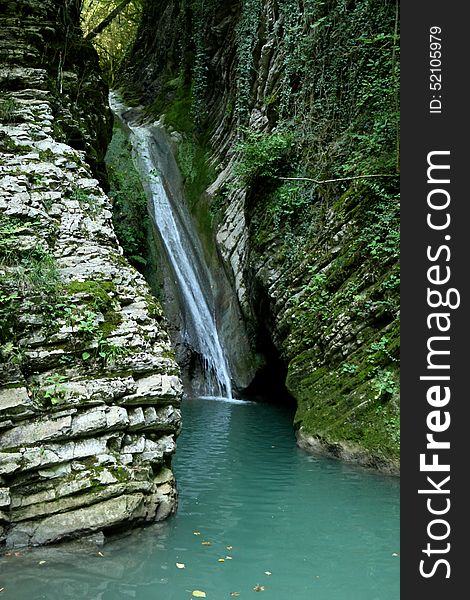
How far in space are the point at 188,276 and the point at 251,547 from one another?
35.0 ft

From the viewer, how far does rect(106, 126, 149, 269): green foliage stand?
1416 cm

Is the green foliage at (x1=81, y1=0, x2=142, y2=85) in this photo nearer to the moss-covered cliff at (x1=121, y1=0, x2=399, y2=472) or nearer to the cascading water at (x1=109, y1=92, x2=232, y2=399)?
the cascading water at (x1=109, y1=92, x2=232, y2=399)

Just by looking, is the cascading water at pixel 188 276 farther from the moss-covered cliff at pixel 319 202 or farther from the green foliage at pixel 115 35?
the green foliage at pixel 115 35

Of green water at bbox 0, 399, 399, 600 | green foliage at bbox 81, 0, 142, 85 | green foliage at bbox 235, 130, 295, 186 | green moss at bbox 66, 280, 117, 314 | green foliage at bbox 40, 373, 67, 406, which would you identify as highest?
green foliage at bbox 81, 0, 142, 85

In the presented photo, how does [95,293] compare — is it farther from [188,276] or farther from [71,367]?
[188,276]

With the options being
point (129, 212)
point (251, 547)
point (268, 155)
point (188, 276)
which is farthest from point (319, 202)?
point (251, 547)

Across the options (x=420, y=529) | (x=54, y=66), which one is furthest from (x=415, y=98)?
(x=54, y=66)

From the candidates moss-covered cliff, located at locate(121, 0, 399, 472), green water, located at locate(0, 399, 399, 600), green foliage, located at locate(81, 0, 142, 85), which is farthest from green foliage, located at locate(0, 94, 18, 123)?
green foliage, located at locate(81, 0, 142, 85)

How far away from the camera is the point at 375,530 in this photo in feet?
18.3

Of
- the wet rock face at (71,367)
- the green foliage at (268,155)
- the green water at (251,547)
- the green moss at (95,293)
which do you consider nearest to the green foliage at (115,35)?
the green foliage at (268,155)

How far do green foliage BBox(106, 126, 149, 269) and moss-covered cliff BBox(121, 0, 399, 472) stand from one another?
Result: 1872mm

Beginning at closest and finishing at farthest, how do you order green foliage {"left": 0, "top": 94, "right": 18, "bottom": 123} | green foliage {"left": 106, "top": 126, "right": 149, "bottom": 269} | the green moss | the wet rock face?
the wet rock face
the green moss
green foliage {"left": 0, "top": 94, "right": 18, "bottom": 123}
green foliage {"left": 106, "top": 126, "right": 149, "bottom": 269}

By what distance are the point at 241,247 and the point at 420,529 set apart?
10815 mm

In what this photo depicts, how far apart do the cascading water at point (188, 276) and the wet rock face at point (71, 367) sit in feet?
23.4
